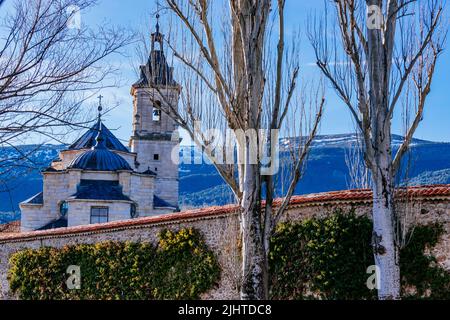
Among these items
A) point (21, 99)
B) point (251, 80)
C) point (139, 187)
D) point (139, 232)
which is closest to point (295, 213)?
point (251, 80)

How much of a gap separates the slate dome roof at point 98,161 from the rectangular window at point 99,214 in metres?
2.93

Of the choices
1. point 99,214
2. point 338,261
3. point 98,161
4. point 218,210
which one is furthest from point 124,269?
point 98,161

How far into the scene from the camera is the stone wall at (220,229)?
35.5 ft

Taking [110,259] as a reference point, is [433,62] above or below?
above

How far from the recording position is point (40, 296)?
58.2 ft

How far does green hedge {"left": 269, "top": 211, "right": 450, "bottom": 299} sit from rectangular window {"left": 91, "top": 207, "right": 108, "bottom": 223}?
64.4 feet

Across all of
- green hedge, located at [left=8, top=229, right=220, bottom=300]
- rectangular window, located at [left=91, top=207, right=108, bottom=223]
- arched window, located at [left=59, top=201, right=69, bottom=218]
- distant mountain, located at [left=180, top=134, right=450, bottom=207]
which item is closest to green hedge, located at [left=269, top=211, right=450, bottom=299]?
green hedge, located at [left=8, top=229, right=220, bottom=300]

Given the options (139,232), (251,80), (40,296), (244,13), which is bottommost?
(40,296)

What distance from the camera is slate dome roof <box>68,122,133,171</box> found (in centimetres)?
3381

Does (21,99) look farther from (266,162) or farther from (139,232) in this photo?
(139,232)

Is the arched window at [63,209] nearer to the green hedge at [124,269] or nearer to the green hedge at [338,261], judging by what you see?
the green hedge at [124,269]

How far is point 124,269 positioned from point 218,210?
11.5 ft

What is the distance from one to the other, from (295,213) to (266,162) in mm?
2909

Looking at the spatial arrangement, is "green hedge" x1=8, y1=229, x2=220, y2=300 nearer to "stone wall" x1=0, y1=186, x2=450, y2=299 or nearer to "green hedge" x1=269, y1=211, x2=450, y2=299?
"stone wall" x1=0, y1=186, x2=450, y2=299
